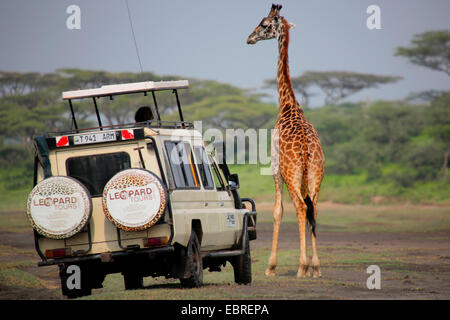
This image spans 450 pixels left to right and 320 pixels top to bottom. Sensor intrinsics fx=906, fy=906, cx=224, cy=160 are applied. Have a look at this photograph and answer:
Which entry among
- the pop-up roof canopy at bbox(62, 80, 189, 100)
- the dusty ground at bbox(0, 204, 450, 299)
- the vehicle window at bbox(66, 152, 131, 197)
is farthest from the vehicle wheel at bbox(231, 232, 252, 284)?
the vehicle window at bbox(66, 152, 131, 197)

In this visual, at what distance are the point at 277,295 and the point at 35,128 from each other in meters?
46.9

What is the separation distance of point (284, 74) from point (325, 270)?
3810 millimetres

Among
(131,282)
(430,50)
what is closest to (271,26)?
(131,282)

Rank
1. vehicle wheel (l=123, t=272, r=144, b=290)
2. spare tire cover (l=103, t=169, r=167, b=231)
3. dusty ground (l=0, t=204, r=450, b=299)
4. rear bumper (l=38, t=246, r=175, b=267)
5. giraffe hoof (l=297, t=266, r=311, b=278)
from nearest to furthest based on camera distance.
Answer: spare tire cover (l=103, t=169, r=167, b=231) → rear bumper (l=38, t=246, r=175, b=267) → dusty ground (l=0, t=204, r=450, b=299) → vehicle wheel (l=123, t=272, r=144, b=290) → giraffe hoof (l=297, t=266, r=311, b=278)

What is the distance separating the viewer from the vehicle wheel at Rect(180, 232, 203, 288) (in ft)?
38.3

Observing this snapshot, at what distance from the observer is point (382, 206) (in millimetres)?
42906

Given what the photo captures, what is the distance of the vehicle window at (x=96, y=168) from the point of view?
11.6 meters

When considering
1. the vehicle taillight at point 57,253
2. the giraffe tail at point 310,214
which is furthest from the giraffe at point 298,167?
the vehicle taillight at point 57,253

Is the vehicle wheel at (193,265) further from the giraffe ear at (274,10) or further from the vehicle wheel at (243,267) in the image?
the giraffe ear at (274,10)

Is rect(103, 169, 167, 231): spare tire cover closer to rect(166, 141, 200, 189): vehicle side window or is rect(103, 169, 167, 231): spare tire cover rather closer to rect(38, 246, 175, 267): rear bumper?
rect(38, 246, 175, 267): rear bumper

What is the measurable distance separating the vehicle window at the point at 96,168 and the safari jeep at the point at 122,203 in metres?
0.01

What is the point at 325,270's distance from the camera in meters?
17.2

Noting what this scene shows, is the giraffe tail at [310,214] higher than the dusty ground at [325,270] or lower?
higher

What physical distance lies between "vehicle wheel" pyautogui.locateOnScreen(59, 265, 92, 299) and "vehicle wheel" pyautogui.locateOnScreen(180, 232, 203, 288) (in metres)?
1.32
